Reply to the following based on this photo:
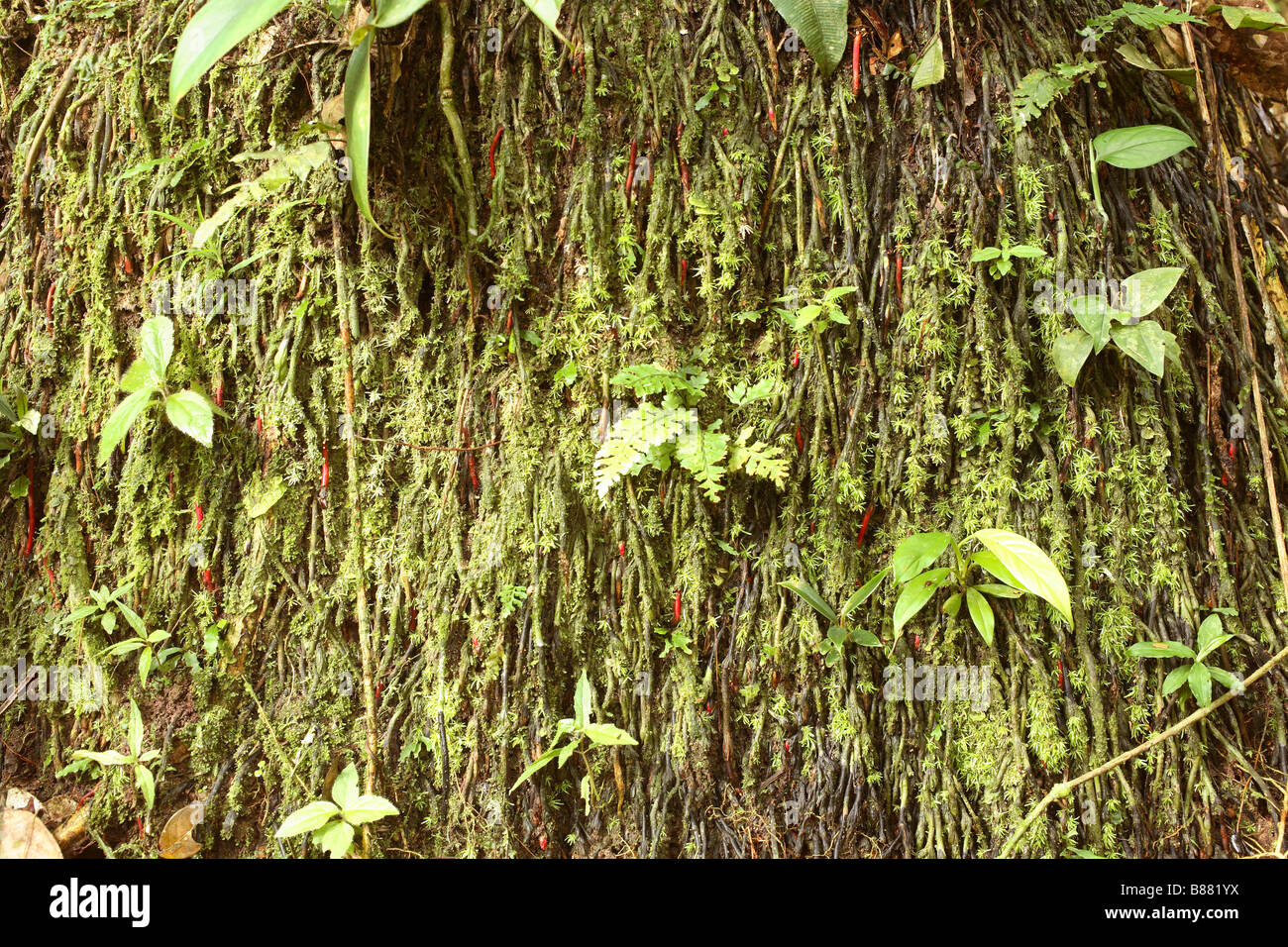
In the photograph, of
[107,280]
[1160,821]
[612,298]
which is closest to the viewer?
[1160,821]

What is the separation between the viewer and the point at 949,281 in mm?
1882

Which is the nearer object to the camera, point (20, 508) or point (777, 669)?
point (777, 669)

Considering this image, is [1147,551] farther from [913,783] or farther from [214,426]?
[214,426]

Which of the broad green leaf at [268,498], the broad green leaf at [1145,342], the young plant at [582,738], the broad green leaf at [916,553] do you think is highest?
the broad green leaf at [1145,342]

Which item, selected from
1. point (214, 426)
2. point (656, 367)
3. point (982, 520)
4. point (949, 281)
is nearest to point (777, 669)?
point (982, 520)

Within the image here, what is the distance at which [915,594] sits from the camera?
1.75m

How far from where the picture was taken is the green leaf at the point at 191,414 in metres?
1.90

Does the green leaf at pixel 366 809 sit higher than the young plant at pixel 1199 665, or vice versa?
the young plant at pixel 1199 665

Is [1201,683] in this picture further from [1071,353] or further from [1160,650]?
[1071,353]

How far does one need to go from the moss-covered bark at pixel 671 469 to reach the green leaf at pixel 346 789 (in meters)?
0.08

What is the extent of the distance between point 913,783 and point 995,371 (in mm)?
1048

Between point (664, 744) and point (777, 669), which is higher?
point (777, 669)

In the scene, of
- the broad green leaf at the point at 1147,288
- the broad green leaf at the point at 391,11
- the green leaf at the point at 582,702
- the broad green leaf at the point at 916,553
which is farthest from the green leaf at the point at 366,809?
the broad green leaf at the point at 1147,288

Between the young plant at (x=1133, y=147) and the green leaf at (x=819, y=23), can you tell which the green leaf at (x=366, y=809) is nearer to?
the green leaf at (x=819, y=23)
